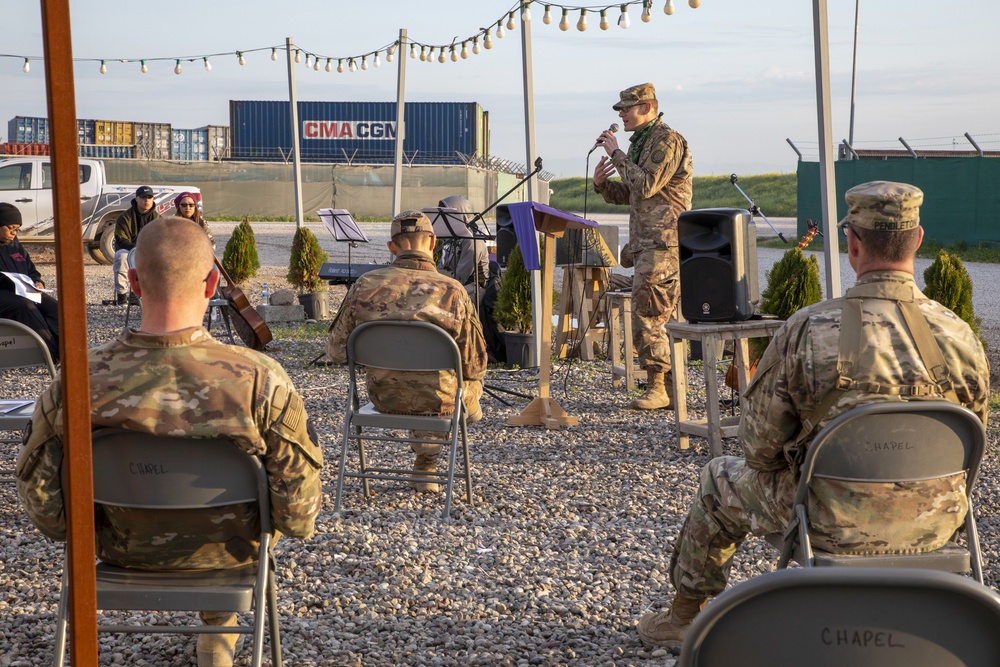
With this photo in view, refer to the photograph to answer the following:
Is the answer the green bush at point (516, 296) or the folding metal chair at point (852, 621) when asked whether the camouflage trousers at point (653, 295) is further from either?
the folding metal chair at point (852, 621)

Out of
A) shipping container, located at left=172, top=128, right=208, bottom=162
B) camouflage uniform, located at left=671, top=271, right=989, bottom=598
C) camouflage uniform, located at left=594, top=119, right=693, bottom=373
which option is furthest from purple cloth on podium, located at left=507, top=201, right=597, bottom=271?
shipping container, located at left=172, top=128, right=208, bottom=162

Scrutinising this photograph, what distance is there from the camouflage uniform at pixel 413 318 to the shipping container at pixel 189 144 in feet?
118

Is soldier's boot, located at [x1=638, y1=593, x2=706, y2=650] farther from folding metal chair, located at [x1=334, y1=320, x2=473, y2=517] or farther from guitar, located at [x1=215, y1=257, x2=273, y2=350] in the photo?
guitar, located at [x1=215, y1=257, x2=273, y2=350]

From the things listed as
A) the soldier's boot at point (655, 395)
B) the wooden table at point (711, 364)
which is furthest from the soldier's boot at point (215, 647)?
the soldier's boot at point (655, 395)

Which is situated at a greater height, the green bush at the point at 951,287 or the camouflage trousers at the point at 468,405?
the green bush at the point at 951,287

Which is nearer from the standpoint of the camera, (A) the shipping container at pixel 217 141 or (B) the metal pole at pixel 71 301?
(B) the metal pole at pixel 71 301

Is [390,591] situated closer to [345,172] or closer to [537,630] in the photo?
[537,630]

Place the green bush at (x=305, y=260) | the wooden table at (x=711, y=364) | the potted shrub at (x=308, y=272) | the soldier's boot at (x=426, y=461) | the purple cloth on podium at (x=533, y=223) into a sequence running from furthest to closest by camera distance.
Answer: the green bush at (x=305, y=260) → the potted shrub at (x=308, y=272) → the purple cloth on podium at (x=533, y=223) → the wooden table at (x=711, y=364) → the soldier's boot at (x=426, y=461)

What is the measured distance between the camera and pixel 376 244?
80.1 feet

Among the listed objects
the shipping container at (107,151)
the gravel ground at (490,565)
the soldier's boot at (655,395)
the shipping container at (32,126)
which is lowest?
the gravel ground at (490,565)

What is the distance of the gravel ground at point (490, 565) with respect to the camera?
3338 mm

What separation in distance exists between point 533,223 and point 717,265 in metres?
1.05

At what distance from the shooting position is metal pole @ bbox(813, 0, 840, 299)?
17.1 ft

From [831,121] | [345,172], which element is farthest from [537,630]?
[345,172]
